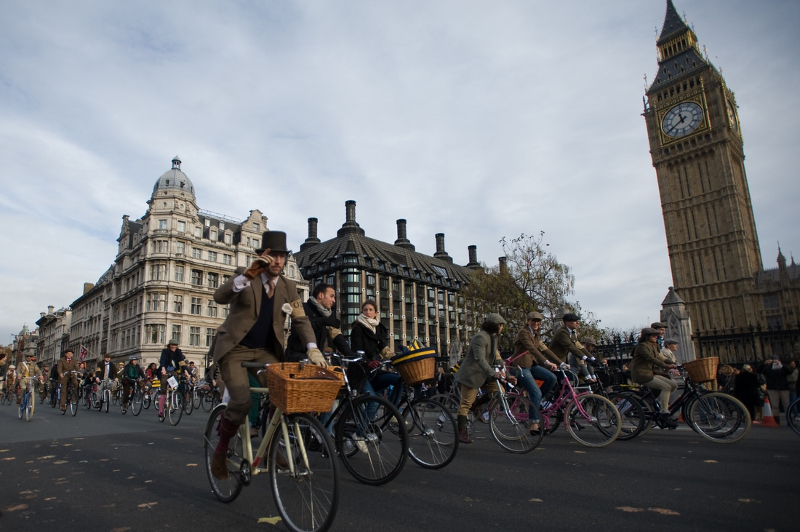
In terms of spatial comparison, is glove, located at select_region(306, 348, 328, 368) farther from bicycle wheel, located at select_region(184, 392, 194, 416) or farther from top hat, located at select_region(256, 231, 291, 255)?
bicycle wheel, located at select_region(184, 392, 194, 416)

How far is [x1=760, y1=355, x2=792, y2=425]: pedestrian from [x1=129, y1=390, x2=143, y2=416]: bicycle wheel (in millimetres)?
17242

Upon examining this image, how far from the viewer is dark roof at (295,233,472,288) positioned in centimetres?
7162

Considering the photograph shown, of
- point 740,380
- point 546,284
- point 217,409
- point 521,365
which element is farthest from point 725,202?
point 217,409

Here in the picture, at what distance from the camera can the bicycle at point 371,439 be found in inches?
178

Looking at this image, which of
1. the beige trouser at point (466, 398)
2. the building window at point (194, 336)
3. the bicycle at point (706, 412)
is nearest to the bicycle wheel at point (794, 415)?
the bicycle at point (706, 412)

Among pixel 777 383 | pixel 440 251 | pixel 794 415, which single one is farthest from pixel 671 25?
pixel 794 415

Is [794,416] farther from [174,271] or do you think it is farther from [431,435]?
[174,271]

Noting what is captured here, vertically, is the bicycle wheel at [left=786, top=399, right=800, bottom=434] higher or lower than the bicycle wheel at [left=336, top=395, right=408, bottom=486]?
lower

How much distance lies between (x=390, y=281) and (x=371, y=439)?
230ft

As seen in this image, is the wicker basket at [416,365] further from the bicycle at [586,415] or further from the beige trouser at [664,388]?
the beige trouser at [664,388]

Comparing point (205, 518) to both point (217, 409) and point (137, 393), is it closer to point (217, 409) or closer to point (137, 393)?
point (217, 409)

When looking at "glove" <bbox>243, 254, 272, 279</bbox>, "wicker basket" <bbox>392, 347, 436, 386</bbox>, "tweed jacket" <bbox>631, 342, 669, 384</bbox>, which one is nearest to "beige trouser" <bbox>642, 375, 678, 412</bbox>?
"tweed jacket" <bbox>631, 342, 669, 384</bbox>

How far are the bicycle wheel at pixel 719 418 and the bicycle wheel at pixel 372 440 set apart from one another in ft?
16.2

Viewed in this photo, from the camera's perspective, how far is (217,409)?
425 cm
